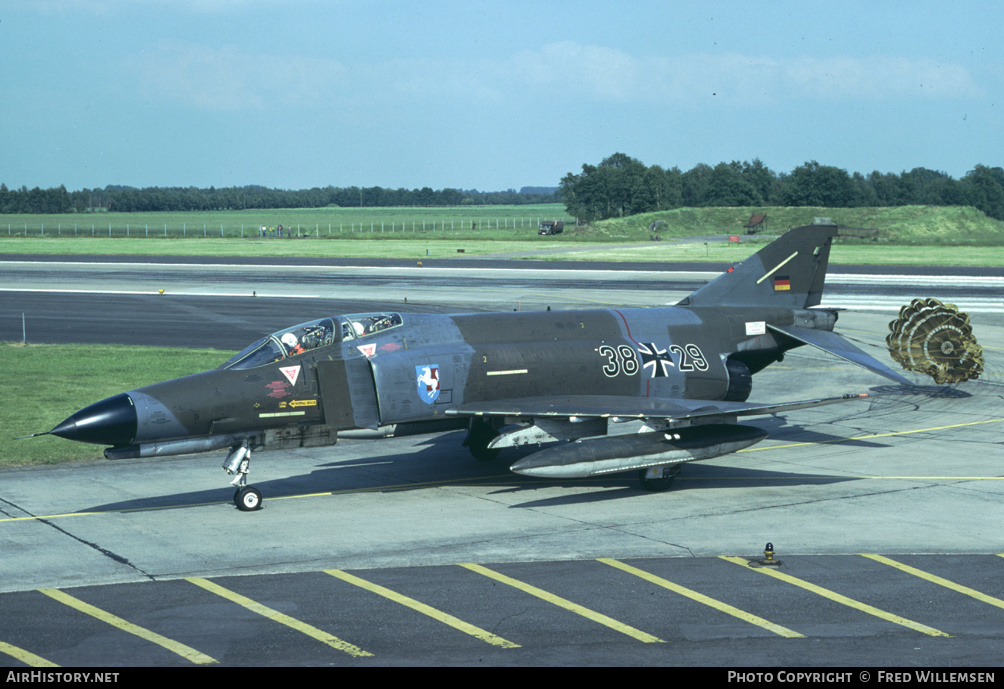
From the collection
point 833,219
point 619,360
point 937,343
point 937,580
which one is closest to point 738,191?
point 833,219

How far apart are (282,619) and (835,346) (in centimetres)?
1513

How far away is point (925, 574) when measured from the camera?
1427cm

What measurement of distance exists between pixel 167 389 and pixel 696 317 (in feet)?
38.4

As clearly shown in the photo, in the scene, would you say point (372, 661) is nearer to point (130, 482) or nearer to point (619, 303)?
point (130, 482)

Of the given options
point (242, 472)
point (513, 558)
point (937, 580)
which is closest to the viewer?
point (937, 580)

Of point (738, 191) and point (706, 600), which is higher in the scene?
point (738, 191)

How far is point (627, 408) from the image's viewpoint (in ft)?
62.2

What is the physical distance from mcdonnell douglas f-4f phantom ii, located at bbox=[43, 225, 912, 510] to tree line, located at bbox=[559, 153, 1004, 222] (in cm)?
13437

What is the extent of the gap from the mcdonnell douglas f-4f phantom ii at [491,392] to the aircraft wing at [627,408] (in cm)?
4

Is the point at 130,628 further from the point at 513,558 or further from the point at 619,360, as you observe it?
the point at 619,360

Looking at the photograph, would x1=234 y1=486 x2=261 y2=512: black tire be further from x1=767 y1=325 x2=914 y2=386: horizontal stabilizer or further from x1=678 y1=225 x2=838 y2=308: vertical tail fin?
x1=767 y1=325 x2=914 y2=386: horizontal stabilizer

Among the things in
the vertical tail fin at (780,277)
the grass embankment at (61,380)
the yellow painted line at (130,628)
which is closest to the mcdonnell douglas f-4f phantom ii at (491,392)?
the vertical tail fin at (780,277)

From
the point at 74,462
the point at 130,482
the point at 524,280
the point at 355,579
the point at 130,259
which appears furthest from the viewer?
the point at 130,259

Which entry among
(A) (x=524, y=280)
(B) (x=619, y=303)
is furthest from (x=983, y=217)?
(B) (x=619, y=303)
